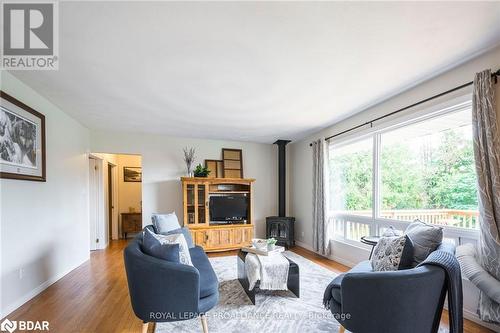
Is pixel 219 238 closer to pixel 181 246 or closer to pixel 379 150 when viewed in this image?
pixel 181 246

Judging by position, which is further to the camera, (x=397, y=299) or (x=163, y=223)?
(x=163, y=223)

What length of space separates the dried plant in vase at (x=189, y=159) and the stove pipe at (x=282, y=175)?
1.98 metres

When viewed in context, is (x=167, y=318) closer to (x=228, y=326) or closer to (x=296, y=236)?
(x=228, y=326)

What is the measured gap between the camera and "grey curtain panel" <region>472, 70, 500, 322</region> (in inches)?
74.7

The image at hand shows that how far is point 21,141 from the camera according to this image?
252 centimetres

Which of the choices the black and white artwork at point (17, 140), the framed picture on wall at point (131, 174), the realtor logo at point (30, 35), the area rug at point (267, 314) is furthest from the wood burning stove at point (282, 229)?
the realtor logo at point (30, 35)

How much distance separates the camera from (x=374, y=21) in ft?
5.22

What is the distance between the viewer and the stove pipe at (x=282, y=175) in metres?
5.39

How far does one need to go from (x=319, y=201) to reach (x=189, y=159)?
2.77 meters

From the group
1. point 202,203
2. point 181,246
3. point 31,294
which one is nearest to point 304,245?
point 202,203

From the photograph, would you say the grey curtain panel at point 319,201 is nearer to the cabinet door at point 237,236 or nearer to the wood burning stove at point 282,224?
the wood burning stove at point 282,224

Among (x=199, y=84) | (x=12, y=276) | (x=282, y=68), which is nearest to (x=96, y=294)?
(x=12, y=276)

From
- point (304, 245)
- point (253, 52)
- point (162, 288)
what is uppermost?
point (253, 52)

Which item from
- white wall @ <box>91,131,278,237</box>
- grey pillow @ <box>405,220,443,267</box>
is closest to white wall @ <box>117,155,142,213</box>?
white wall @ <box>91,131,278,237</box>
